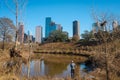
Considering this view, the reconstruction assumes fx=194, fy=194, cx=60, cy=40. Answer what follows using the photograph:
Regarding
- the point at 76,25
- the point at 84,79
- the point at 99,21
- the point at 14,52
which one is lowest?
the point at 84,79

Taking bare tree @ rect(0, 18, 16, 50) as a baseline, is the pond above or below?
below

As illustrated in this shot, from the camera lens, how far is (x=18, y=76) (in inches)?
314

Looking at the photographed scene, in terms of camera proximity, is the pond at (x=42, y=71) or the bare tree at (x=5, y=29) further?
the bare tree at (x=5, y=29)

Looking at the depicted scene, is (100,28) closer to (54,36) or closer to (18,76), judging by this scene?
(18,76)

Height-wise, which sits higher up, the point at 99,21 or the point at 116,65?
the point at 99,21

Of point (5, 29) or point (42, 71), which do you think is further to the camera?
point (5, 29)

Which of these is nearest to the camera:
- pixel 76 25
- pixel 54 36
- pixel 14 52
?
pixel 14 52

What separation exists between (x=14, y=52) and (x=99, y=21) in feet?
40.5

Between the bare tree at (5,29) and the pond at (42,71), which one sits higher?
the bare tree at (5,29)

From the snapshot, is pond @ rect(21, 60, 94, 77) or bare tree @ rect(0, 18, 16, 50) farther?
bare tree @ rect(0, 18, 16, 50)

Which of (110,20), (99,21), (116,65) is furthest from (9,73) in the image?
(116,65)

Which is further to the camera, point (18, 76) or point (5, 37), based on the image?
point (5, 37)

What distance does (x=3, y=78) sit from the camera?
703 centimetres

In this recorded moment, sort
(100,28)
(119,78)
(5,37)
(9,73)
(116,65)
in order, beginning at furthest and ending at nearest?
(5,37)
(116,65)
(119,78)
(100,28)
(9,73)
